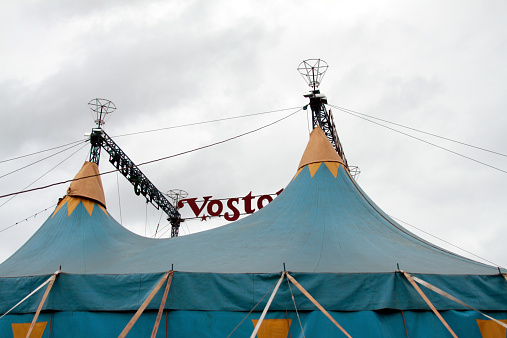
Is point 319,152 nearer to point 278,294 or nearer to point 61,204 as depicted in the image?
point 278,294

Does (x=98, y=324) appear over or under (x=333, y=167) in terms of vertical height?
under

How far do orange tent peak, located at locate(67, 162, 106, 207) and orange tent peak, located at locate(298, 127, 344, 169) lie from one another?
4.05 meters

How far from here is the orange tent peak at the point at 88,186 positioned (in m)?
7.17

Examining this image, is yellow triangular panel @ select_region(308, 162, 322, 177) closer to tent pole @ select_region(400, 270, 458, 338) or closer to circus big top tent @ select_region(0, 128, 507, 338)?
circus big top tent @ select_region(0, 128, 507, 338)

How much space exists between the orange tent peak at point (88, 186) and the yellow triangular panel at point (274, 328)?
4730mm

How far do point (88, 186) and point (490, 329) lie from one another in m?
6.89

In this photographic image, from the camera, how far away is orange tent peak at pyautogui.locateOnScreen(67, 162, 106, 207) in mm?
7168

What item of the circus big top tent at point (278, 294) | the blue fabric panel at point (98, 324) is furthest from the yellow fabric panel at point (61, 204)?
the blue fabric panel at point (98, 324)

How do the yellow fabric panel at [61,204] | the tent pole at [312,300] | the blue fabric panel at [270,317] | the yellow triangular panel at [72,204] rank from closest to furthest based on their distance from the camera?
the tent pole at [312,300], the blue fabric panel at [270,317], the yellow triangular panel at [72,204], the yellow fabric panel at [61,204]

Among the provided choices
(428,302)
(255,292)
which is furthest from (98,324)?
(428,302)

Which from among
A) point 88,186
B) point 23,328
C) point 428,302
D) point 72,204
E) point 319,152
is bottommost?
point 23,328

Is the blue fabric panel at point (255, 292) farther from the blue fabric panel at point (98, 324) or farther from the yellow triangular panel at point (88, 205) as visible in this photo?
the yellow triangular panel at point (88, 205)

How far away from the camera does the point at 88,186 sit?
289 inches

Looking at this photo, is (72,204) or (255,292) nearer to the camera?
(255,292)
